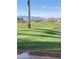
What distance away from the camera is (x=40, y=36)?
2.15 m

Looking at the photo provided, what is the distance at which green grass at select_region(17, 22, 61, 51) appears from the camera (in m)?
2.11

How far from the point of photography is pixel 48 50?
2.11 m

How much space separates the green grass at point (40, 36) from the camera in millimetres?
2111

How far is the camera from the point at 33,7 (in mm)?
2143

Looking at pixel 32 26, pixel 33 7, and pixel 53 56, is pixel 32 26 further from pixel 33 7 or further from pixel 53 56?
pixel 53 56

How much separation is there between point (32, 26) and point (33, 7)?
0.21 metres
